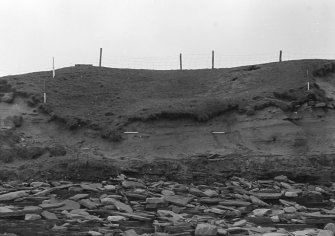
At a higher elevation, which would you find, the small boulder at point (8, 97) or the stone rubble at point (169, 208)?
the small boulder at point (8, 97)

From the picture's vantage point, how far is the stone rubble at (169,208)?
1526 cm

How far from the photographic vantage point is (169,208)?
Result: 730 inches

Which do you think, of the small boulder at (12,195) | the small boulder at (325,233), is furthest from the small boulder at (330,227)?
the small boulder at (12,195)

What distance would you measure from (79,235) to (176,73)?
2412 centimetres

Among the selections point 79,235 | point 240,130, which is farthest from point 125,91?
point 79,235

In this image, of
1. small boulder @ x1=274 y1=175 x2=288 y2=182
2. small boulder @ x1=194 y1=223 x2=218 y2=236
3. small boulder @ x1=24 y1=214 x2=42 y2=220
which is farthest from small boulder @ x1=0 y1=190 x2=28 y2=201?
small boulder @ x1=274 y1=175 x2=288 y2=182

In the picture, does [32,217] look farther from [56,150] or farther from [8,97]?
[8,97]

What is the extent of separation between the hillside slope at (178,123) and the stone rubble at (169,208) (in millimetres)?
1733

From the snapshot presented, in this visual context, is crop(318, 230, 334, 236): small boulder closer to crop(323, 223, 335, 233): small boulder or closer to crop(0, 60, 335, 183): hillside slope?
crop(323, 223, 335, 233): small boulder

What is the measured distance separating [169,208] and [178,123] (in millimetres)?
10295

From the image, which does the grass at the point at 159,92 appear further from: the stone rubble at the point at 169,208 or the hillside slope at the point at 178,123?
the stone rubble at the point at 169,208

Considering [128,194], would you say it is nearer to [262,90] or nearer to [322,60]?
[262,90]

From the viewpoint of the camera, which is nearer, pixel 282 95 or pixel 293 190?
pixel 293 190

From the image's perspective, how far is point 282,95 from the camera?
30.2m
